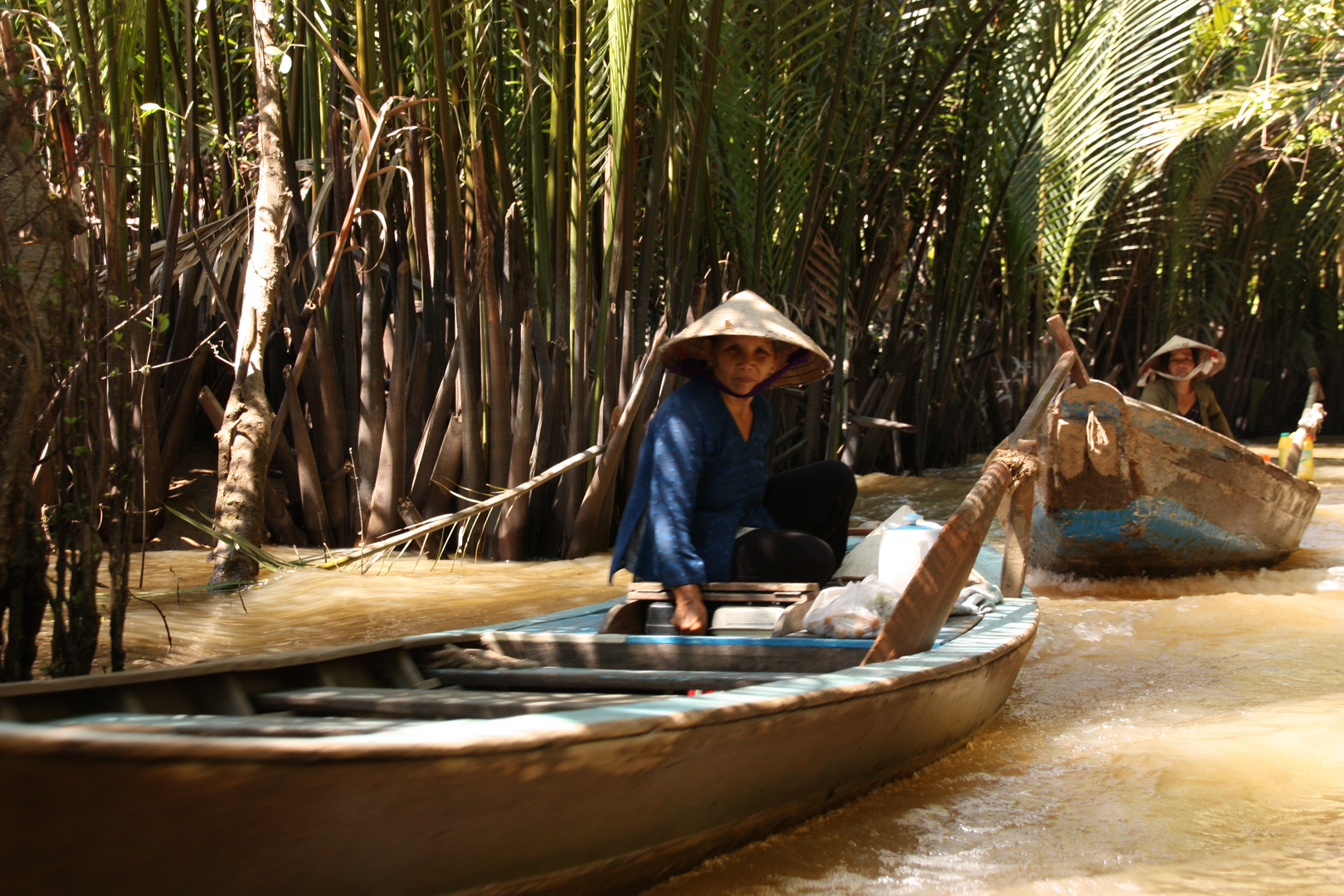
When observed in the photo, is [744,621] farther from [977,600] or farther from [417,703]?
[417,703]

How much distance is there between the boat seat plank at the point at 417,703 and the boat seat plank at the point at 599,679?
0.13 meters

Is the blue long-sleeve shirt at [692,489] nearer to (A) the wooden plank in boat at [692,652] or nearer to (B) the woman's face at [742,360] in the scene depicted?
(B) the woman's face at [742,360]

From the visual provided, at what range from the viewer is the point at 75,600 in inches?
81.7

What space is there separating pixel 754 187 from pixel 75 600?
3256mm

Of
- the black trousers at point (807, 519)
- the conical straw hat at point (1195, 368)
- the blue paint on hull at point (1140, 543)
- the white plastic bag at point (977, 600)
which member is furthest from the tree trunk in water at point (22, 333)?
the conical straw hat at point (1195, 368)

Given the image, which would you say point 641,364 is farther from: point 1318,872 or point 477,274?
point 1318,872

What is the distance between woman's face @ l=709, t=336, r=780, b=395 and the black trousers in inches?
14.7

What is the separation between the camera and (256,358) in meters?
3.44

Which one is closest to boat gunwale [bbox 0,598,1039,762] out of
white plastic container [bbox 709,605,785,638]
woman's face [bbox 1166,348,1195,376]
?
white plastic container [bbox 709,605,785,638]

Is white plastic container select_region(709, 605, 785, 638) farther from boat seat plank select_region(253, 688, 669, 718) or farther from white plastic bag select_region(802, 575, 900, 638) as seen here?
boat seat plank select_region(253, 688, 669, 718)

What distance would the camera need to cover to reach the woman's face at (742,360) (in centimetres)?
259

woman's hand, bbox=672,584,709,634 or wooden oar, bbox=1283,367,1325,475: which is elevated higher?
wooden oar, bbox=1283,367,1325,475

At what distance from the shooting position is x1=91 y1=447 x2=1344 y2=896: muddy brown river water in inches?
63.4

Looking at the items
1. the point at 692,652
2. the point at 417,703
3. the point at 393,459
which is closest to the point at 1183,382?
the point at 393,459
